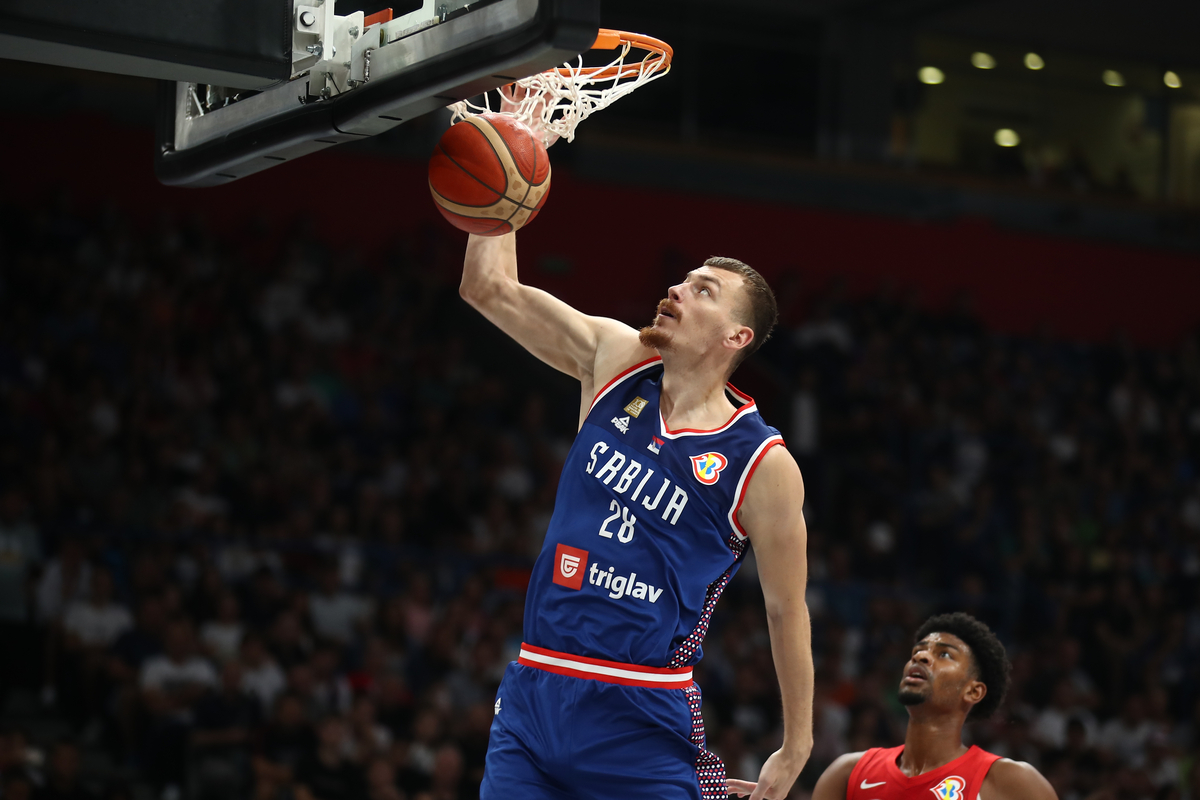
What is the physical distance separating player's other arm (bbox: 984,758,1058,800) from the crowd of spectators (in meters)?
4.05

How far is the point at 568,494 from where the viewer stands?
12.6 ft

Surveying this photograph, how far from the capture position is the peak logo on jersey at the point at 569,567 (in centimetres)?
368

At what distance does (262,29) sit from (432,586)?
7.08 meters

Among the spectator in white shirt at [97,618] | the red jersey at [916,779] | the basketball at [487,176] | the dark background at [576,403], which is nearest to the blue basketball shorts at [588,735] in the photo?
the basketball at [487,176]

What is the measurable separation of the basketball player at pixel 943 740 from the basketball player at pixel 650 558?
4.07 ft

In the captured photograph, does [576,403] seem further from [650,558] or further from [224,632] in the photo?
[650,558]

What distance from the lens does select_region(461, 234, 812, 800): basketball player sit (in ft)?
11.8

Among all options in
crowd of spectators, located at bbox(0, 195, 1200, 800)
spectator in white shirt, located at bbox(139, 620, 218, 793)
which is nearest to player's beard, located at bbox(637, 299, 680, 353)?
crowd of spectators, located at bbox(0, 195, 1200, 800)

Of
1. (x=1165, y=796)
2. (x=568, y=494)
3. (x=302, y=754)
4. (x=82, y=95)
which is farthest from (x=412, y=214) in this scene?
(x=568, y=494)

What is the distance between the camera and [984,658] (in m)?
5.05

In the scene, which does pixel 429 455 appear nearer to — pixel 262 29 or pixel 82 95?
pixel 82 95

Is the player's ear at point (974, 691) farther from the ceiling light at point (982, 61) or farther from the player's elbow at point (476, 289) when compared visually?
the ceiling light at point (982, 61)

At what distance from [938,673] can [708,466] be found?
1678 mm

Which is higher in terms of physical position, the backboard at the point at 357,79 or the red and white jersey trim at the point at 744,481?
the backboard at the point at 357,79
